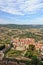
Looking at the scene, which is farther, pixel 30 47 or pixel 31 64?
pixel 30 47

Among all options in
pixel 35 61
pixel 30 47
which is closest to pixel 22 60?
pixel 35 61

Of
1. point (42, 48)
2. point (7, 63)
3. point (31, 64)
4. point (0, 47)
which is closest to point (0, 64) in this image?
point (7, 63)

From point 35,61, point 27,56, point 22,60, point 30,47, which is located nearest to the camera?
point 35,61

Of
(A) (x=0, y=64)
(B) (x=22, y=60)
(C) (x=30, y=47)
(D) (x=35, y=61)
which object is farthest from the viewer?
(C) (x=30, y=47)

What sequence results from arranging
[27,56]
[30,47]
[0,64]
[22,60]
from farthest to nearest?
[30,47]
[27,56]
[22,60]
[0,64]

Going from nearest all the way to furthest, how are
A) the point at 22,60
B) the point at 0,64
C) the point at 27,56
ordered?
the point at 0,64 → the point at 22,60 → the point at 27,56

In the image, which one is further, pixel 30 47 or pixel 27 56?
pixel 30 47

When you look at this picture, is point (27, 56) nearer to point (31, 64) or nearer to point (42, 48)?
point (31, 64)

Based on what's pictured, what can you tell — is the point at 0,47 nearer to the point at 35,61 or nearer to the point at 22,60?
the point at 22,60
